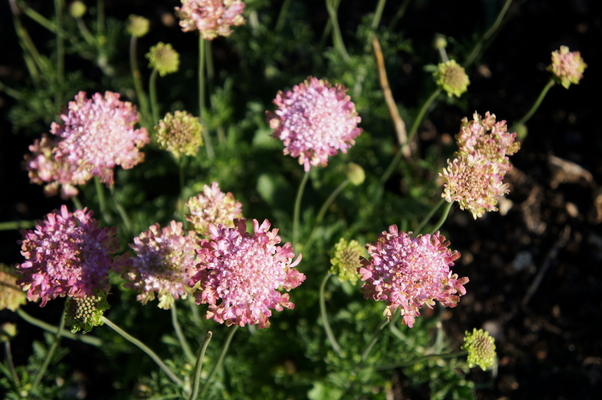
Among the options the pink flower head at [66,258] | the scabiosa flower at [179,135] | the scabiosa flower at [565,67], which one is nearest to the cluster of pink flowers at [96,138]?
the scabiosa flower at [179,135]

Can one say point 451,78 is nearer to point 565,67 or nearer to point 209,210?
point 565,67

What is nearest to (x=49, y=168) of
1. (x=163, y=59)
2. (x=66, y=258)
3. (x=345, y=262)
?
(x=66, y=258)

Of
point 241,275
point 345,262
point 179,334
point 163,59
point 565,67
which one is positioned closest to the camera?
point 241,275

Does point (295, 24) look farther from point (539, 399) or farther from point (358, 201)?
point (539, 399)

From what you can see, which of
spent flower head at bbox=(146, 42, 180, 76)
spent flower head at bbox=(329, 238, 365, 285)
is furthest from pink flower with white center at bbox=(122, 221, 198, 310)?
spent flower head at bbox=(146, 42, 180, 76)

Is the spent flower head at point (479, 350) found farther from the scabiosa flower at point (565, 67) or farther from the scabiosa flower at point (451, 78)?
the scabiosa flower at point (565, 67)
